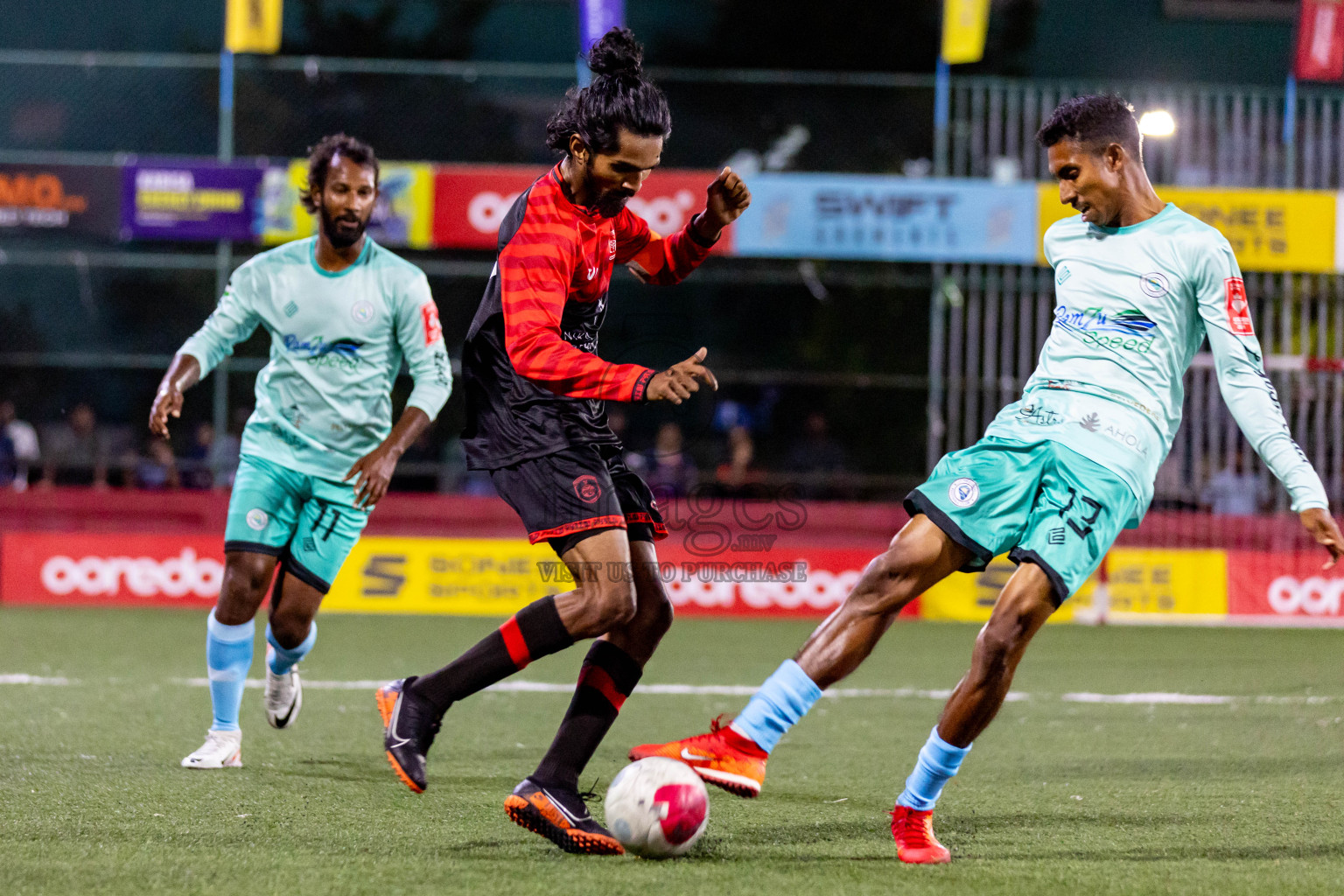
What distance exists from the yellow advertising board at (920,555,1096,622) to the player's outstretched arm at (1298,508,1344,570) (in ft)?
30.3

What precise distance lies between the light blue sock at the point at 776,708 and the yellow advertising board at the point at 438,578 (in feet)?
30.7

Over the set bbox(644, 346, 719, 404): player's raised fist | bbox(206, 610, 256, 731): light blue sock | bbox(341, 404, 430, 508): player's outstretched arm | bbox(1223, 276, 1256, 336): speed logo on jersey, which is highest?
bbox(1223, 276, 1256, 336): speed logo on jersey

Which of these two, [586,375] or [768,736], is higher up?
[586,375]

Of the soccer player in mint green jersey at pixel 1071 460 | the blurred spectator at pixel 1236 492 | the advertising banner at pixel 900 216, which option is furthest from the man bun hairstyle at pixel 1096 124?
the blurred spectator at pixel 1236 492

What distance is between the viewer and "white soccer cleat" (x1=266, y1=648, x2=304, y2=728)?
612 centimetres

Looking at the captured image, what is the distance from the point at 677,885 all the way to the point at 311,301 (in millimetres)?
3145

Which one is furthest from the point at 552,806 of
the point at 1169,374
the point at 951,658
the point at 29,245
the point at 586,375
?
the point at 29,245

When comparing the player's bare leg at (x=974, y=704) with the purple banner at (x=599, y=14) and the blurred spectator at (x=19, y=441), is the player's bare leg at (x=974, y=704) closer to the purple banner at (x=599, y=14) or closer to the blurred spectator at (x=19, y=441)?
the purple banner at (x=599, y=14)

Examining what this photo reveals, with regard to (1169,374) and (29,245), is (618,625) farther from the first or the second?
(29,245)

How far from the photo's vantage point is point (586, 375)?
3.98 m

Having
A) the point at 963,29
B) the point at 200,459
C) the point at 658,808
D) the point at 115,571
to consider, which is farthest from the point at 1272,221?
the point at 658,808

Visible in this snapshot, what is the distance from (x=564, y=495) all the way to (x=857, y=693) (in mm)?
4490

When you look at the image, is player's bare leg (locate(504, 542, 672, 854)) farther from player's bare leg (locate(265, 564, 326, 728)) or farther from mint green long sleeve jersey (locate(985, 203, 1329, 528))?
player's bare leg (locate(265, 564, 326, 728))

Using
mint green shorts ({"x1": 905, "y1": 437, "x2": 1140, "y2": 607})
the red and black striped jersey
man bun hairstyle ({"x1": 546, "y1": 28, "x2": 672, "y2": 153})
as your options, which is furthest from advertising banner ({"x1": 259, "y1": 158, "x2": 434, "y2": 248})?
mint green shorts ({"x1": 905, "y1": 437, "x2": 1140, "y2": 607})
